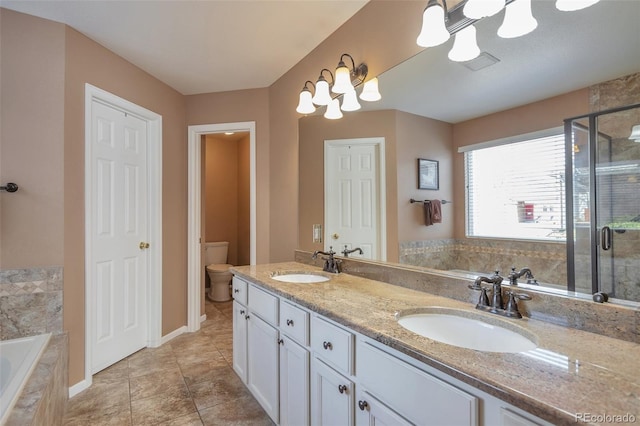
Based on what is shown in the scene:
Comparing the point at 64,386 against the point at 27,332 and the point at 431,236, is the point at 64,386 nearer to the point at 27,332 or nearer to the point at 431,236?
the point at 27,332

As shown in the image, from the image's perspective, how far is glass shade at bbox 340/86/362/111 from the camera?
1931mm

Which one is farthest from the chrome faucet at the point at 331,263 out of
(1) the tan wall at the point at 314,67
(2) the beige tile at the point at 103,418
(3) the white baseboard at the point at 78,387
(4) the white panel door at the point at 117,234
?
(3) the white baseboard at the point at 78,387

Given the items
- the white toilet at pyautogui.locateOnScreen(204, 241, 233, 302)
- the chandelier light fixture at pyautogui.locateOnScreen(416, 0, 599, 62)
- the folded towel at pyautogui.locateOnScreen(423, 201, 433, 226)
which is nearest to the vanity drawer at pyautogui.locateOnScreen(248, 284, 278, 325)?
the folded towel at pyautogui.locateOnScreen(423, 201, 433, 226)

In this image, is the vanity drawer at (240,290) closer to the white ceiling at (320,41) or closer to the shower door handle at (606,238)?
the white ceiling at (320,41)

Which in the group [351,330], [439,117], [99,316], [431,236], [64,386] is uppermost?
[439,117]

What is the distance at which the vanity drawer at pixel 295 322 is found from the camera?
1373mm

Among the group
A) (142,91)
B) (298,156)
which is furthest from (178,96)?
(298,156)

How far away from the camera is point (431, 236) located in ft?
4.85

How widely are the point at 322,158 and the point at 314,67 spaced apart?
75 cm

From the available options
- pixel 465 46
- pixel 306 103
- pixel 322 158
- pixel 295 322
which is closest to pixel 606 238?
pixel 465 46

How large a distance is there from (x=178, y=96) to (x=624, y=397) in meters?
3.60

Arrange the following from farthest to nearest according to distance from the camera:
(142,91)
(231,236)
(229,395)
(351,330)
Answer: (231,236), (142,91), (229,395), (351,330)

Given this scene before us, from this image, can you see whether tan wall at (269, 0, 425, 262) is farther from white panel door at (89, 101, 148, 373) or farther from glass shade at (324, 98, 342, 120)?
white panel door at (89, 101, 148, 373)

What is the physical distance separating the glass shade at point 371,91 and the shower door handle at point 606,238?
120cm
